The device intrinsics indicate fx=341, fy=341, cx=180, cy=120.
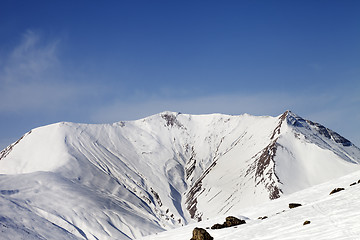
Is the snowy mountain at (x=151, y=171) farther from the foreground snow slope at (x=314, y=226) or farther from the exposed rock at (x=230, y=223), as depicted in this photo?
the foreground snow slope at (x=314, y=226)

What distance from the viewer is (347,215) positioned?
1933cm

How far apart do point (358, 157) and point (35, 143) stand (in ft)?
484

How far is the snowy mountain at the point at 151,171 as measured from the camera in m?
95.0

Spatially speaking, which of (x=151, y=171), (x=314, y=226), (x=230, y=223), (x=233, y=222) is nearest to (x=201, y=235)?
(x=230, y=223)

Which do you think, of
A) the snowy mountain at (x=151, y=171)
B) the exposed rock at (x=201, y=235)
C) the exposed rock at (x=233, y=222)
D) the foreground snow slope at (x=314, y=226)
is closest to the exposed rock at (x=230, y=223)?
the exposed rock at (x=233, y=222)

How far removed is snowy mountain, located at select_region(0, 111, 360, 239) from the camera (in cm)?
9500

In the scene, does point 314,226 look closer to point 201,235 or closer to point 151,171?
point 201,235

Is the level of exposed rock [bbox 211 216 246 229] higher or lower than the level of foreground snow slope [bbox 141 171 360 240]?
higher

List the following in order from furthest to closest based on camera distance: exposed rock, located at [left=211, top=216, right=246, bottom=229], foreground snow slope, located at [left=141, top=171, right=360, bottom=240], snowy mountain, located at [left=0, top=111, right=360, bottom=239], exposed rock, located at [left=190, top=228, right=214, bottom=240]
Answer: snowy mountain, located at [left=0, top=111, right=360, bottom=239] → exposed rock, located at [left=211, top=216, right=246, bottom=229] → exposed rock, located at [left=190, top=228, right=214, bottom=240] → foreground snow slope, located at [left=141, top=171, right=360, bottom=240]

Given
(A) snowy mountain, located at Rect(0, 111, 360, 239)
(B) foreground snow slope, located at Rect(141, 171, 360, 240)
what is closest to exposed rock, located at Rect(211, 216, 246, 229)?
(B) foreground snow slope, located at Rect(141, 171, 360, 240)

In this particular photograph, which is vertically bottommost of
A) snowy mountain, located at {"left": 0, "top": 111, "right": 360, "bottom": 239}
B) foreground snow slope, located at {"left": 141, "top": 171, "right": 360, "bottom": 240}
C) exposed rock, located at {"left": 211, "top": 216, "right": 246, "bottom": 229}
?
foreground snow slope, located at {"left": 141, "top": 171, "right": 360, "bottom": 240}

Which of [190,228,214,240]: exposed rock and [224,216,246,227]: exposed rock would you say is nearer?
[190,228,214,240]: exposed rock

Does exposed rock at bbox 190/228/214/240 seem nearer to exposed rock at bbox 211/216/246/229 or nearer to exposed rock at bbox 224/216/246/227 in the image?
exposed rock at bbox 211/216/246/229

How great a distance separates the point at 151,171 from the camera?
15825 centimetres
